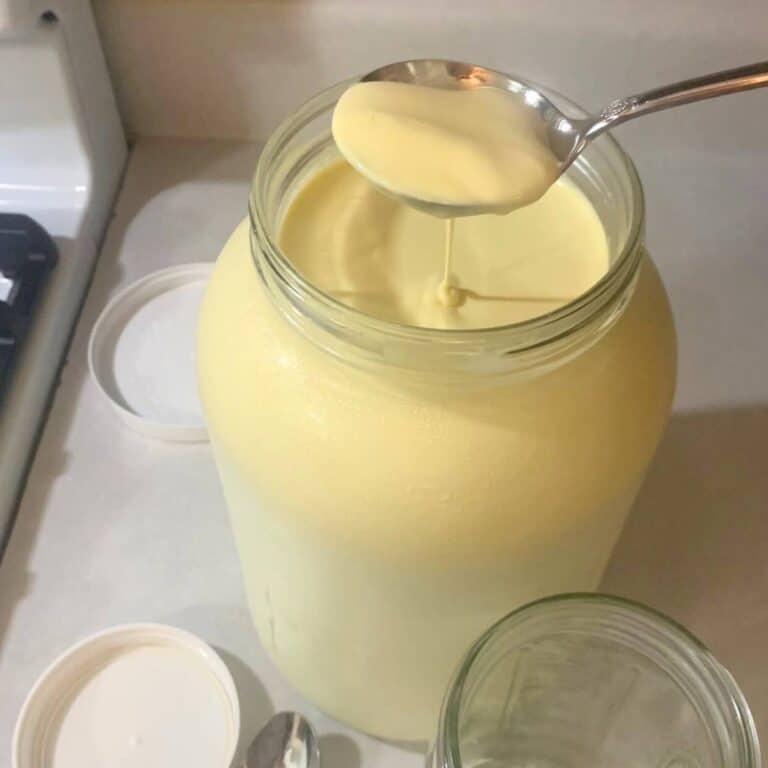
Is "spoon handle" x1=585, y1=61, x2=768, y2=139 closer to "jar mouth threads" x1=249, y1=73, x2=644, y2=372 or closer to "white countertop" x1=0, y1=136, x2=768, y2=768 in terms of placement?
"jar mouth threads" x1=249, y1=73, x2=644, y2=372

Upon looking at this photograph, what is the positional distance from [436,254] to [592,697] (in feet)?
0.71

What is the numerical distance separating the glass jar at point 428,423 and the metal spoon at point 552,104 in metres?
0.02

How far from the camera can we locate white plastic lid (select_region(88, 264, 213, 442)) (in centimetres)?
63

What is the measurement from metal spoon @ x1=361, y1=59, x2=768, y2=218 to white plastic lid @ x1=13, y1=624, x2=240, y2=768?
0.30 m

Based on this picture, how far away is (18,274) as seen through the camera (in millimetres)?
646

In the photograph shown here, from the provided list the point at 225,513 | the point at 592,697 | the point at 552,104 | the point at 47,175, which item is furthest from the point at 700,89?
the point at 47,175

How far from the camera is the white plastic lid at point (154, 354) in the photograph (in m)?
0.63

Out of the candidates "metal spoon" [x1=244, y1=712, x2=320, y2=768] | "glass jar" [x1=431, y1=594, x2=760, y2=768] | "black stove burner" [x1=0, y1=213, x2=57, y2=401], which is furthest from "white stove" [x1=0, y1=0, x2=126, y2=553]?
"glass jar" [x1=431, y1=594, x2=760, y2=768]

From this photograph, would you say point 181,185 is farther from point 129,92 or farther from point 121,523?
point 121,523

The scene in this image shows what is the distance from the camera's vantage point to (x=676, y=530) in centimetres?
59

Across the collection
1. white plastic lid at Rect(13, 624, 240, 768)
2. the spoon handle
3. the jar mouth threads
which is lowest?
white plastic lid at Rect(13, 624, 240, 768)

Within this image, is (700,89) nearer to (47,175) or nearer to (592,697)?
(592,697)

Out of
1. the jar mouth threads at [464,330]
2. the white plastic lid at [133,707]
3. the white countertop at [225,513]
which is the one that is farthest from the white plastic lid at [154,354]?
the jar mouth threads at [464,330]

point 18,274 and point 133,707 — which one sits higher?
point 18,274
